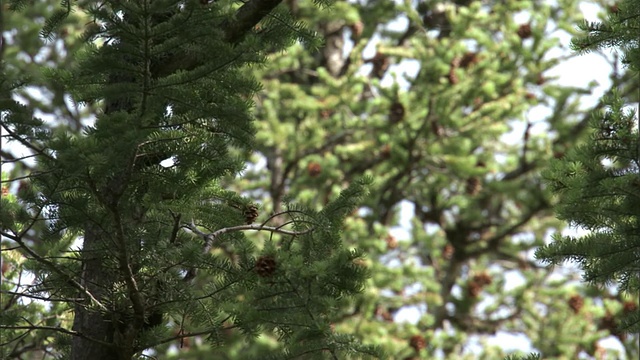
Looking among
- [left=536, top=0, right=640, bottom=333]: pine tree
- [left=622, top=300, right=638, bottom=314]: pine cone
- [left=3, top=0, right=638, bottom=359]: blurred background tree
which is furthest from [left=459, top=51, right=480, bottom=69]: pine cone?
[left=536, top=0, right=640, bottom=333]: pine tree

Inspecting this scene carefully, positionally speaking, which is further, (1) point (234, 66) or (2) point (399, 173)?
(2) point (399, 173)

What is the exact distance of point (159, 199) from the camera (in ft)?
13.4

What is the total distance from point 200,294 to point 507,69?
314 inches

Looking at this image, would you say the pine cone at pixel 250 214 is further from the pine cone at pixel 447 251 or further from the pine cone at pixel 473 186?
the pine cone at pixel 447 251

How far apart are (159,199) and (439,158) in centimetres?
729

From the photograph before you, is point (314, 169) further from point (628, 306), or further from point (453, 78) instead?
point (628, 306)

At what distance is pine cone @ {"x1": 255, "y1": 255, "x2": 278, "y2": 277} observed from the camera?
3760 mm

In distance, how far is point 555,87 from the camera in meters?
11.7

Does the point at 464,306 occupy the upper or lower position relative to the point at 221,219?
upper

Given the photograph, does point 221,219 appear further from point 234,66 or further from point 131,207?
point 234,66

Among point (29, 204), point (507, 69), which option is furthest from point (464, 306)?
point (29, 204)

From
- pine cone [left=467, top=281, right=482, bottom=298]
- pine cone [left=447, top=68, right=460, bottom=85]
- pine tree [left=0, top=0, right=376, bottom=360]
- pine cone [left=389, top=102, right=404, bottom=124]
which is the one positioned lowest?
pine tree [left=0, top=0, right=376, bottom=360]

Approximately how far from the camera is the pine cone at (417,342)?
1033 centimetres

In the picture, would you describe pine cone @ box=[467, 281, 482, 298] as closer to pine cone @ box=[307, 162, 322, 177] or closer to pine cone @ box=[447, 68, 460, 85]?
pine cone @ box=[307, 162, 322, 177]
